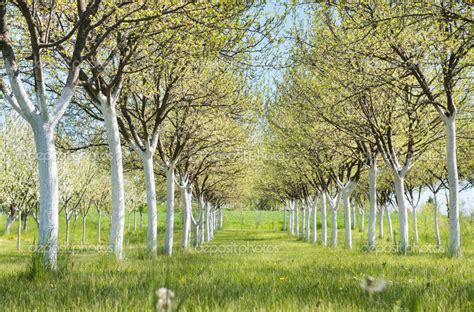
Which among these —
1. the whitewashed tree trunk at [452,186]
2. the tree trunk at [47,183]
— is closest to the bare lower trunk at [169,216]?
the tree trunk at [47,183]

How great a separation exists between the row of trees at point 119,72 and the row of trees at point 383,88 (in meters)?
2.41

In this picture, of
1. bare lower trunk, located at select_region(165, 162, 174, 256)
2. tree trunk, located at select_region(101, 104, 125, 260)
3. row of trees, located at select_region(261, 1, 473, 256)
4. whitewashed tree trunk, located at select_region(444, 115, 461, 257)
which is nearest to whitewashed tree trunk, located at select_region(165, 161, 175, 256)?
bare lower trunk, located at select_region(165, 162, 174, 256)

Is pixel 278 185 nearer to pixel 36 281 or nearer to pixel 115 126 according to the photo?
pixel 115 126

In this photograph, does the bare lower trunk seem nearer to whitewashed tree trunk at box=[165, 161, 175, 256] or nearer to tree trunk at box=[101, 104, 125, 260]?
whitewashed tree trunk at box=[165, 161, 175, 256]

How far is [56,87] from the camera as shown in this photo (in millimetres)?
12750

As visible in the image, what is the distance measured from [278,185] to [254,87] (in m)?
23.4

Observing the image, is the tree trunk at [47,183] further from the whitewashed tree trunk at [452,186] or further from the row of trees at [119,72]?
the whitewashed tree trunk at [452,186]

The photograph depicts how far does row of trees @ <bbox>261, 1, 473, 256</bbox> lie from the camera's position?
9.58 m

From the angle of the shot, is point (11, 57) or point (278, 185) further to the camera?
point (278, 185)

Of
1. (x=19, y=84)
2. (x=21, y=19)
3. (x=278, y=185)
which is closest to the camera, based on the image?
(x=19, y=84)

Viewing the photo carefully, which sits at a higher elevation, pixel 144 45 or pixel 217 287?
pixel 144 45

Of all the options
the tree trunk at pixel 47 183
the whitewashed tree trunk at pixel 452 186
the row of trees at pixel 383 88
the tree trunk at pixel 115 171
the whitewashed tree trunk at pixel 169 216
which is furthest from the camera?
the whitewashed tree trunk at pixel 169 216

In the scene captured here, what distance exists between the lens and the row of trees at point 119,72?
259 inches

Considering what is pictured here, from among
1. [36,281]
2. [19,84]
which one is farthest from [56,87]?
[36,281]
